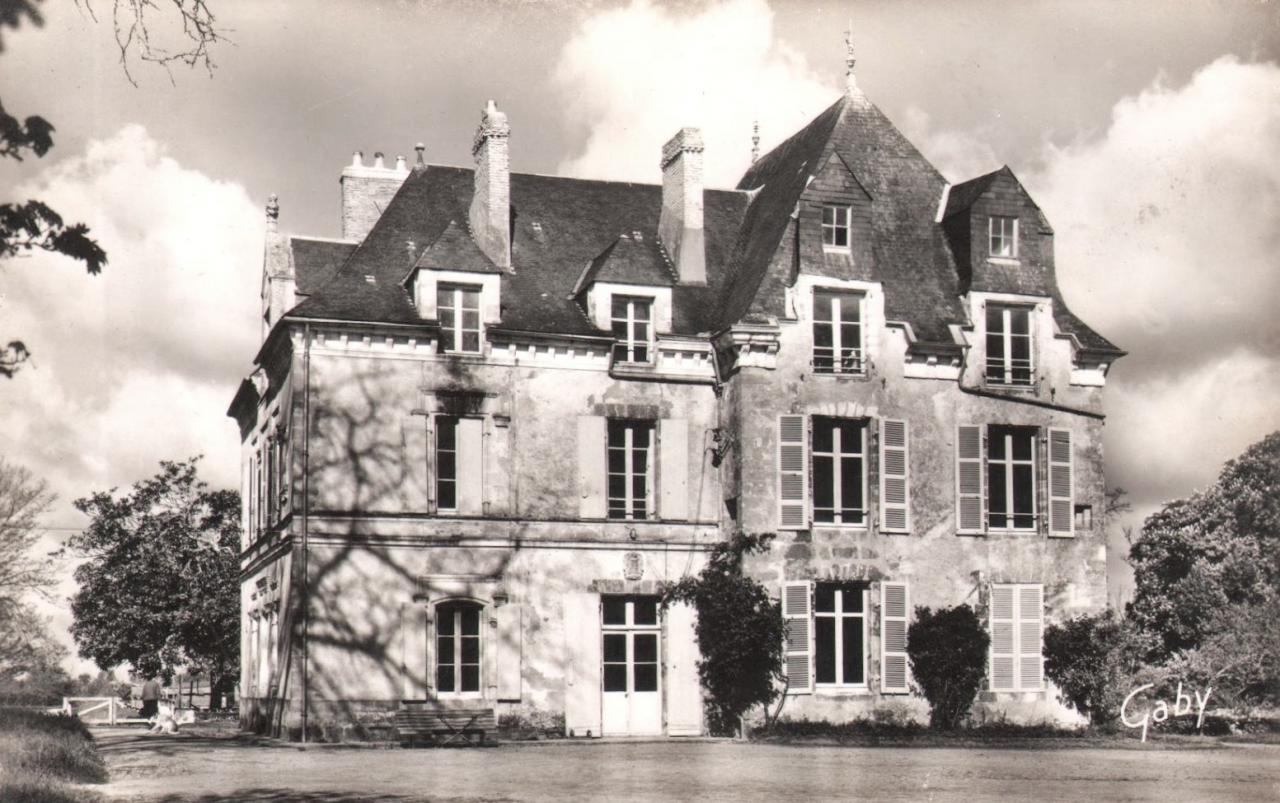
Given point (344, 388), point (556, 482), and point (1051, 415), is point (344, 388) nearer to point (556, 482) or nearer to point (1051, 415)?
point (556, 482)

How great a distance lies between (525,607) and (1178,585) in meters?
23.9

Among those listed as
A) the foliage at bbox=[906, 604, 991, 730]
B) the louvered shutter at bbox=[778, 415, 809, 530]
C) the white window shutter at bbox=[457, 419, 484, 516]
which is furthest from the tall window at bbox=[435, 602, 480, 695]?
the foliage at bbox=[906, 604, 991, 730]

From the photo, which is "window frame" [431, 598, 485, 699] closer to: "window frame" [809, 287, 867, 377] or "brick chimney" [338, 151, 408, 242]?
"window frame" [809, 287, 867, 377]

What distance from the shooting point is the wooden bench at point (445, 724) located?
77.8 feet

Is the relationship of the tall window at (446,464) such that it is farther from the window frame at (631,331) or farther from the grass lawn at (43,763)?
the grass lawn at (43,763)

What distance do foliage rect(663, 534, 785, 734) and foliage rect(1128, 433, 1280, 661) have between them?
1774cm

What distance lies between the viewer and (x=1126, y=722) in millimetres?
25641

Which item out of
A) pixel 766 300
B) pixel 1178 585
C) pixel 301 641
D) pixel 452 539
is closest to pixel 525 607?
pixel 452 539

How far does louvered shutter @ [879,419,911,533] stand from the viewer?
26.6 meters

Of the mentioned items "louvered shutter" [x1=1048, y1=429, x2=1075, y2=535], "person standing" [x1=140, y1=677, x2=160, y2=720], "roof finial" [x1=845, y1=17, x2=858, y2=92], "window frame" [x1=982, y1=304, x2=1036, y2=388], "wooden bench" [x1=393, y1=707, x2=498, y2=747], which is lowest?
"person standing" [x1=140, y1=677, x2=160, y2=720]

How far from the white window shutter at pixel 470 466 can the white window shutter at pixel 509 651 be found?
5.46 feet

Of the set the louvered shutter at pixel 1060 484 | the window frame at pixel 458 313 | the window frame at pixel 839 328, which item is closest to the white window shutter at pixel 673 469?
the window frame at pixel 839 328

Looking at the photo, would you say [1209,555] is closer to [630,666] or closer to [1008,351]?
[1008,351]

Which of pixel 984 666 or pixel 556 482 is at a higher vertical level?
pixel 556 482
